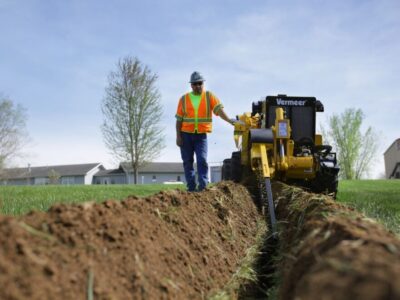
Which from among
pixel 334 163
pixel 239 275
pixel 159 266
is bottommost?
pixel 239 275

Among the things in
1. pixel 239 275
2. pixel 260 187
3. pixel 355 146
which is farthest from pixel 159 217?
pixel 355 146

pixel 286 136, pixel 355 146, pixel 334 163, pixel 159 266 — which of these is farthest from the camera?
pixel 355 146

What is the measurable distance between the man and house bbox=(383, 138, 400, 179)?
63277mm

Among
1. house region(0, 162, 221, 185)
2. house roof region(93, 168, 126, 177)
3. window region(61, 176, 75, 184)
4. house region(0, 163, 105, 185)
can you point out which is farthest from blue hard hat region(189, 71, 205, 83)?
window region(61, 176, 75, 184)

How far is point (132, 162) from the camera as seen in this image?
3569 cm

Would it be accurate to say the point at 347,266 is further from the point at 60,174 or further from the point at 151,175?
the point at 60,174

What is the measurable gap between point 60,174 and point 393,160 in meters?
49.4

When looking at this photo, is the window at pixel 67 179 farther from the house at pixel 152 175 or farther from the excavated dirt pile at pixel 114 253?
the excavated dirt pile at pixel 114 253

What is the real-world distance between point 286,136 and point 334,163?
5.33 ft

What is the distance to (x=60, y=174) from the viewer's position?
70000 mm

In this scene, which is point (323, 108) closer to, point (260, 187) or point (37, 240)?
point (260, 187)

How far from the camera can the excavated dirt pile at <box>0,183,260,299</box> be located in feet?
6.07

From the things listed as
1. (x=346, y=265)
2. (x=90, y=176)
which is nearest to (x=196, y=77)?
(x=346, y=265)

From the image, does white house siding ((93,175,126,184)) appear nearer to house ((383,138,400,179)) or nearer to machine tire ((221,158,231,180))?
house ((383,138,400,179))
